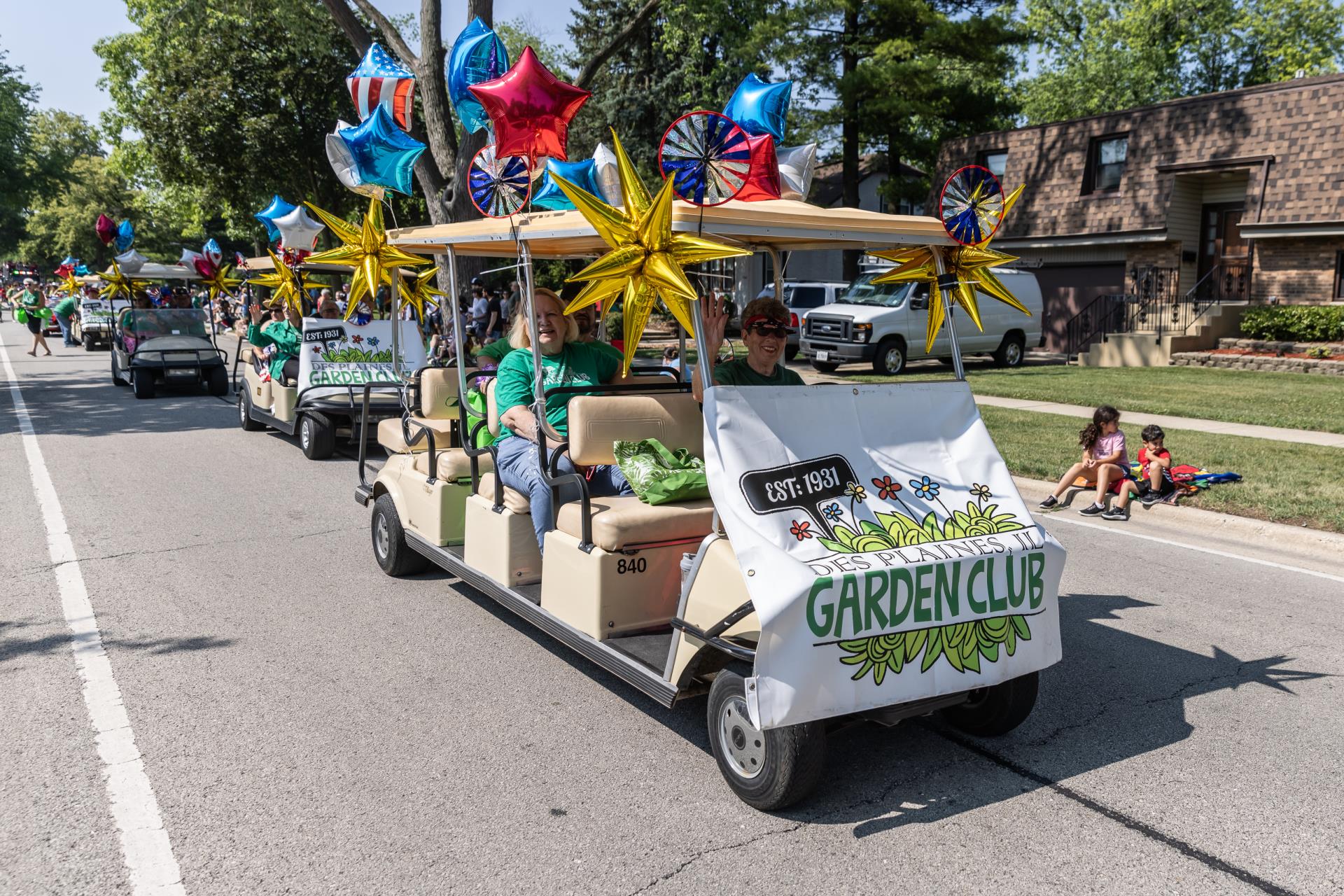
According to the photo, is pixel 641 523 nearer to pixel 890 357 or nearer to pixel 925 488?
pixel 925 488

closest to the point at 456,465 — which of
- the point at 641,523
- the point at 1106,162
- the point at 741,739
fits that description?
the point at 641,523

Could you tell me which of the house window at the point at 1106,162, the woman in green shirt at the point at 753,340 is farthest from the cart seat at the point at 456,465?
the house window at the point at 1106,162

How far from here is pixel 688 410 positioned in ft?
16.4

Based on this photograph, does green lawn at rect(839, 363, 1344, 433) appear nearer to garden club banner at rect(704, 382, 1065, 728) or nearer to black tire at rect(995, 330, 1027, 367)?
black tire at rect(995, 330, 1027, 367)

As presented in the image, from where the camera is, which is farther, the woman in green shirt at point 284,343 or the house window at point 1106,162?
the house window at point 1106,162

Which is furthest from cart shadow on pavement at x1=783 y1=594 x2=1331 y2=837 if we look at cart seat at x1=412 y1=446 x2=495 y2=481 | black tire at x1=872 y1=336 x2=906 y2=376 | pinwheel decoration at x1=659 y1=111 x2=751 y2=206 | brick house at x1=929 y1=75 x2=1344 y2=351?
brick house at x1=929 y1=75 x2=1344 y2=351

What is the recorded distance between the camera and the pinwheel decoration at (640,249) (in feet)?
12.2

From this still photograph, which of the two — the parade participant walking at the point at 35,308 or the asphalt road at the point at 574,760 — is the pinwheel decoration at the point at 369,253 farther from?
the parade participant walking at the point at 35,308

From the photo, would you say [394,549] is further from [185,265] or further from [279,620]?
[185,265]

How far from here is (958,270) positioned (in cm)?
480

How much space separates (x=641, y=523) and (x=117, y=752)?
2.27 meters

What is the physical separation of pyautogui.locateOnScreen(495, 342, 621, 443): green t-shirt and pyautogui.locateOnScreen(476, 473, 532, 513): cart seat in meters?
0.25

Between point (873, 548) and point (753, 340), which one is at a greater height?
point (753, 340)

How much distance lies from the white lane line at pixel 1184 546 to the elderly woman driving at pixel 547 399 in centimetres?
441
